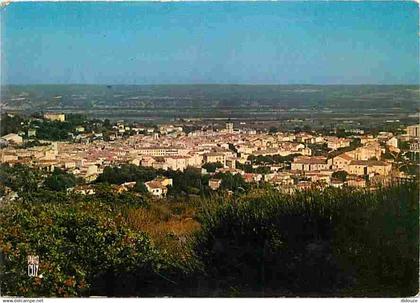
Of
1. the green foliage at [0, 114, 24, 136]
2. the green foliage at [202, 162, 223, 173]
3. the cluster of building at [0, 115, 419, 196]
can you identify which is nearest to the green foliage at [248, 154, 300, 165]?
the cluster of building at [0, 115, 419, 196]

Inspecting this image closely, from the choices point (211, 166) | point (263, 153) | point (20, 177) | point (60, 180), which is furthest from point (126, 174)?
point (263, 153)

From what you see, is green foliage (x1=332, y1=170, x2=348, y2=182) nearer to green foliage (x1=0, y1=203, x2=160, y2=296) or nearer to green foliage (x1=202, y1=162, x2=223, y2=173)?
green foliage (x1=202, y1=162, x2=223, y2=173)

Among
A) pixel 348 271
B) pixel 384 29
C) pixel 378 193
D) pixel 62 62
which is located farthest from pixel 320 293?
pixel 62 62

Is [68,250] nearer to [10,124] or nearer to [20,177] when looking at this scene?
[20,177]

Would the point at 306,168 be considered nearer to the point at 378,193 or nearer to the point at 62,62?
the point at 378,193

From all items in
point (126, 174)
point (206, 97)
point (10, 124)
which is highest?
point (206, 97)

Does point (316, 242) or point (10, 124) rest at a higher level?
point (10, 124)

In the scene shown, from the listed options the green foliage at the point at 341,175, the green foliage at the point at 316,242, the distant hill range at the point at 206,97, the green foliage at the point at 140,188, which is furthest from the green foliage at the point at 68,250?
the green foliage at the point at 341,175
